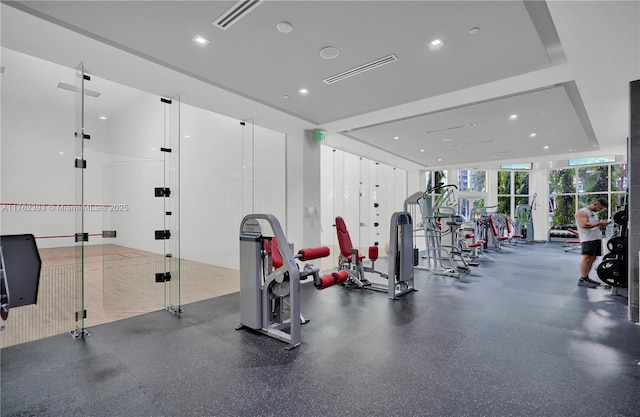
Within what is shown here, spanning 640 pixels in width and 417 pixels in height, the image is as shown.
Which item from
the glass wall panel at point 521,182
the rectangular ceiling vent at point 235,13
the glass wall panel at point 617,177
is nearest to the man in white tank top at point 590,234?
the rectangular ceiling vent at point 235,13

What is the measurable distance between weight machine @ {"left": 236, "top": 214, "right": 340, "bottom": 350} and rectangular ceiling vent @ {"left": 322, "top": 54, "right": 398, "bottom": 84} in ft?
6.31

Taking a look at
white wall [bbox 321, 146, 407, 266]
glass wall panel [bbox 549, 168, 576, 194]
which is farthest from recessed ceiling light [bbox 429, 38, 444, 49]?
glass wall panel [bbox 549, 168, 576, 194]

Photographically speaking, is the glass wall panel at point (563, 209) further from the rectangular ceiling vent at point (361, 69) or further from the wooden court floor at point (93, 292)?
the wooden court floor at point (93, 292)

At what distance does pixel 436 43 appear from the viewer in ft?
9.71

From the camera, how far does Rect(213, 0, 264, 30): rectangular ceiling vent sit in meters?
2.40

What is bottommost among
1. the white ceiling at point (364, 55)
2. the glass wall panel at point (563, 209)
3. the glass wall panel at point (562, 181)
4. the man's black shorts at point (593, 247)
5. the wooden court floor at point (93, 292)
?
the wooden court floor at point (93, 292)

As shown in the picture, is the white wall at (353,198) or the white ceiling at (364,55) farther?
the white wall at (353,198)

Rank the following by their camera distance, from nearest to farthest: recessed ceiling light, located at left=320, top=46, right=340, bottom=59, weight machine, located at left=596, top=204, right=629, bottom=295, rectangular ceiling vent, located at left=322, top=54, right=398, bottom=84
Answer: recessed ceiling light, located at left=320, top=46, right=340, bottom=59 → rectangular ceiling vent, located at left=322, top=54, right=398, bottom=84 → weight machine, located at left=596, top=204, right=629, bottom=295

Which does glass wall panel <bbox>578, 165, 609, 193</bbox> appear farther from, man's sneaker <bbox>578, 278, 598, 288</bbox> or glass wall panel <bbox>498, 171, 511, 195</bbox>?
man's sneaker <bbox>578, 278, 598, 288</bbox>

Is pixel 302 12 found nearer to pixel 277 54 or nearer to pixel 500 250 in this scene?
pixel 277 54

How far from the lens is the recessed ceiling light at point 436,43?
2.91 m

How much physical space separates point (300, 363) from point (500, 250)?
926 cm

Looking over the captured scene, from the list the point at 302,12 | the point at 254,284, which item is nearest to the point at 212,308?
the point at 254,284

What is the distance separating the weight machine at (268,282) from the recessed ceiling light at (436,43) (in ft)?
7.47
